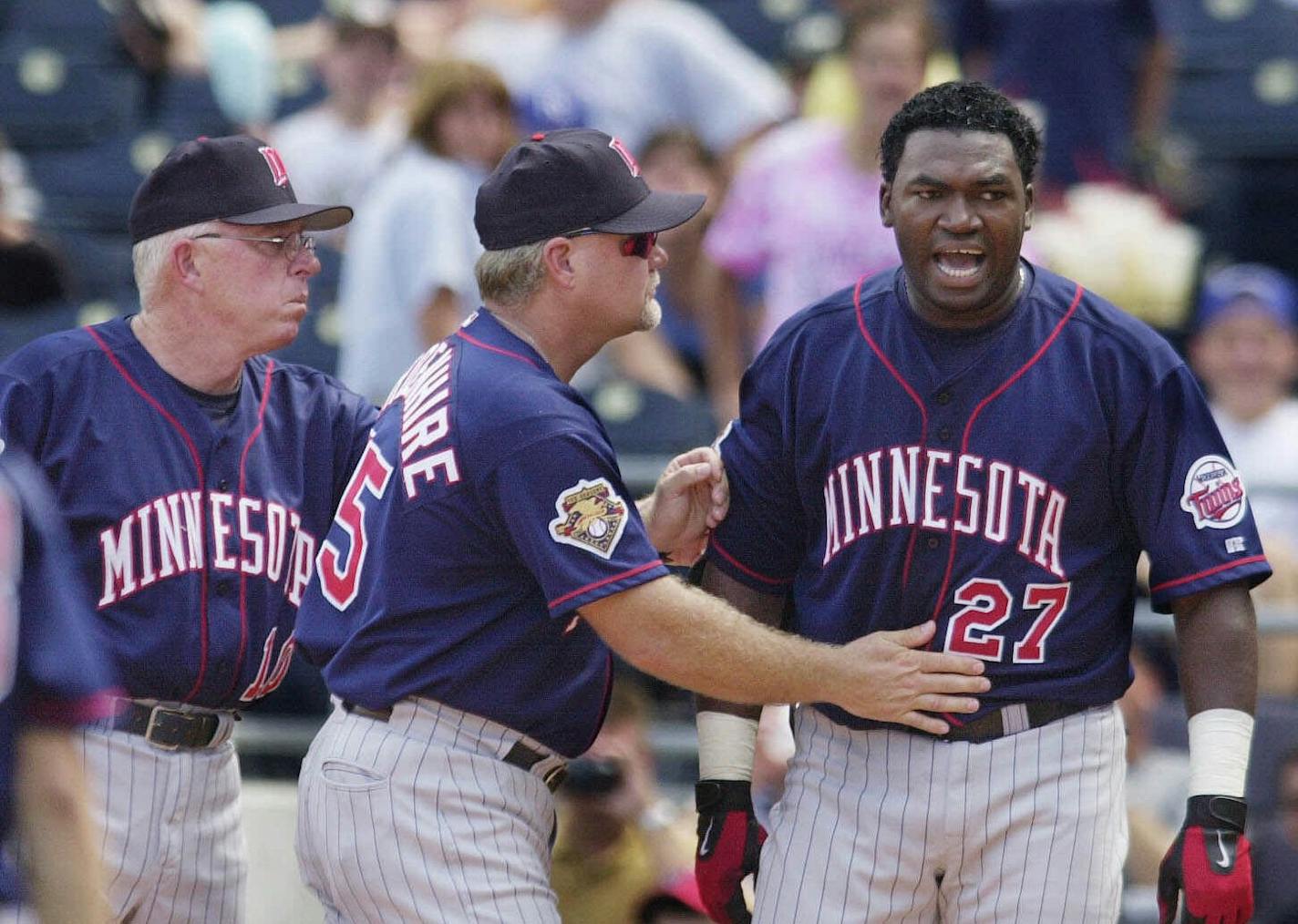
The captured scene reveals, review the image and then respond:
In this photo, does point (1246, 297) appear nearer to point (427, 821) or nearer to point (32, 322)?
point (427, 821)

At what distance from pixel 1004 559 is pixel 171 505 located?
4.77 ft

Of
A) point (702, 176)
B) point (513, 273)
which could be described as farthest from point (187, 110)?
point (513, 273)

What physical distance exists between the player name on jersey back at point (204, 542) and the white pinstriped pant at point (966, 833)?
1.06 meters

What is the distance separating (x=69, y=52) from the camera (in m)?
9.37

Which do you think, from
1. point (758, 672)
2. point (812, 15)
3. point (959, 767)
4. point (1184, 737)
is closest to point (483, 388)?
point (758, 672)

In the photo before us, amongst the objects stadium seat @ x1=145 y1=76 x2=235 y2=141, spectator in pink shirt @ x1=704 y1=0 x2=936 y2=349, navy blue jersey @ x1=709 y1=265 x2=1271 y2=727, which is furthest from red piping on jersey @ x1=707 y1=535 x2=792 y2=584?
stadium seat @ x1=145 y1=76 x2=235 y2=141

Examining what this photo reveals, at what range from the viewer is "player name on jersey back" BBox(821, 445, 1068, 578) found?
3242 millimetres

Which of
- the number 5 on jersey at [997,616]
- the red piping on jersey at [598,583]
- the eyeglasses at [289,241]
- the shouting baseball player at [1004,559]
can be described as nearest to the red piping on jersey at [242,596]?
the eyeglasses at [289,241]

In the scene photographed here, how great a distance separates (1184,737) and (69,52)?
20.1ft

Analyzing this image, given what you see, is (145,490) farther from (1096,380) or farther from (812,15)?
(812,15)

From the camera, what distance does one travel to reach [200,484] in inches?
143

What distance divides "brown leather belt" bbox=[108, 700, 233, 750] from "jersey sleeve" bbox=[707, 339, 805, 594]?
975mm

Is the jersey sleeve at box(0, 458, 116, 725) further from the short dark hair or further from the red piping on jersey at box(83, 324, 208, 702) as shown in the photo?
the short dark hair

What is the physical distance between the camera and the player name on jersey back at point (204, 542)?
11.6 ft
